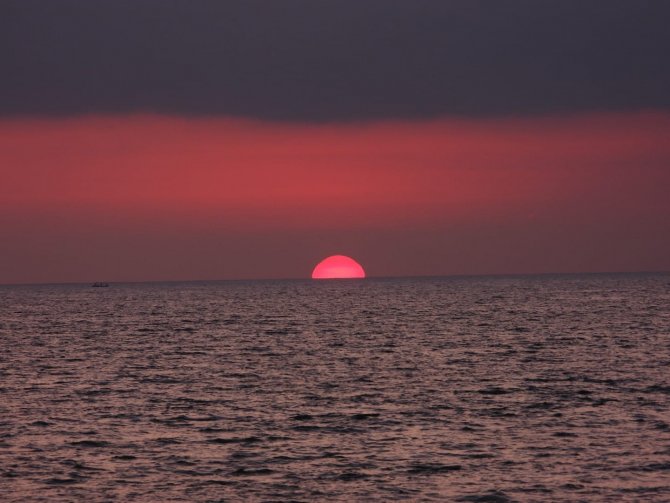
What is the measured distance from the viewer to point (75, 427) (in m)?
45.7

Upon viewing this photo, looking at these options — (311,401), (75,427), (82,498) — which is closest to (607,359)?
(311,401)

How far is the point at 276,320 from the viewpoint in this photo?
147250 millimetres

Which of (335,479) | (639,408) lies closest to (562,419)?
(639,408)

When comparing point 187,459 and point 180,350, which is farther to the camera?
point 180,350

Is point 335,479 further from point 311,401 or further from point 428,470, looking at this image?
point 311,401

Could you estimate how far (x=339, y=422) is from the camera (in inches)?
1833

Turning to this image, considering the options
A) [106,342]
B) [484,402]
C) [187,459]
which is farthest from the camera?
[106,342]

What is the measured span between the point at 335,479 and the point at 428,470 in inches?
147

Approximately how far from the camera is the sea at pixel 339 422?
3406cm

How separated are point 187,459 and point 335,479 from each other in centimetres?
679

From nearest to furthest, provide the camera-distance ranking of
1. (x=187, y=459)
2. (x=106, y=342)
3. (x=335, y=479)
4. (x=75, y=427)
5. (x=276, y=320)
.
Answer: (x=335, y=479) → (x=187, y=459) → (x=75, y=427) → (x=106, y=342) → (x=276, y=320)

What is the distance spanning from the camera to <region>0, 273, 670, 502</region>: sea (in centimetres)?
3406

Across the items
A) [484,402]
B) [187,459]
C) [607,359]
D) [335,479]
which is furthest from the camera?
[607,359]

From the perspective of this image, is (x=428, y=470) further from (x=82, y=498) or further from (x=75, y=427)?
(x=75, y=427)
